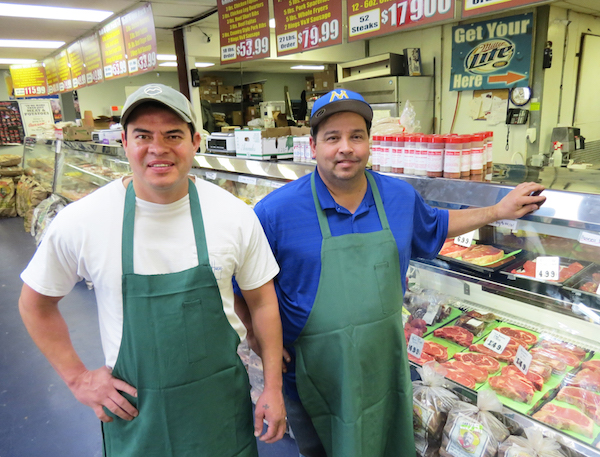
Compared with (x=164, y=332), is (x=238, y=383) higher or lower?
lower

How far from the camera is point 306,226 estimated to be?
5.74ft

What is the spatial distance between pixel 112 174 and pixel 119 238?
5.27m

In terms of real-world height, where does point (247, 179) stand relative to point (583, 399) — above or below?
above

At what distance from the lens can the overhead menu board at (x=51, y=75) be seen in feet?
32.3

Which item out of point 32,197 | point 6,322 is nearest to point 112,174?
point 6,322

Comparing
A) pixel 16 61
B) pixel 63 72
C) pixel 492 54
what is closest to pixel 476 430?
pixel 492 54

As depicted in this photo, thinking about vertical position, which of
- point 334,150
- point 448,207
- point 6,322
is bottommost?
point 6,322

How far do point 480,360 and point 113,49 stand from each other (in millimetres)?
7088

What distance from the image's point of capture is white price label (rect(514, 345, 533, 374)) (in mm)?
2108

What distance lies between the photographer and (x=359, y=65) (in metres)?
7.06

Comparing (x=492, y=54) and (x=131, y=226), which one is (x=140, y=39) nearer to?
(x=492, y=54)

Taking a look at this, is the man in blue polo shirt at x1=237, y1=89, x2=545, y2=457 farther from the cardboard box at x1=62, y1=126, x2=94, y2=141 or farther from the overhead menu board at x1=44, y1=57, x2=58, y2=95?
the overhead menu board at x1=44, y1=57, x2=58, y2=95

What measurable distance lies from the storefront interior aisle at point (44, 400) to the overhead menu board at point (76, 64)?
502 centimetres

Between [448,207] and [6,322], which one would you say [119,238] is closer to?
[448,207]
